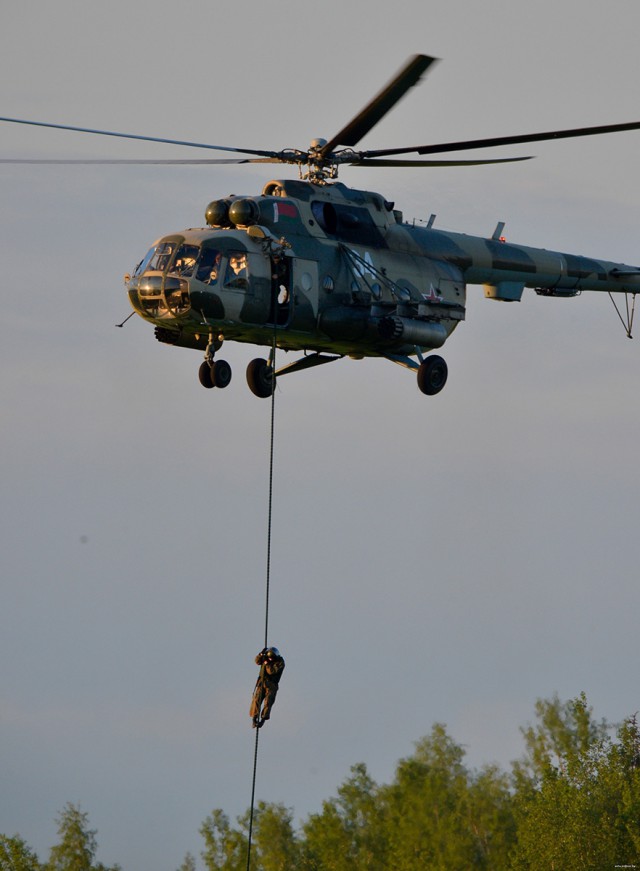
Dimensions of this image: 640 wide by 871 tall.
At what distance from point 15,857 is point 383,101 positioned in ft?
123

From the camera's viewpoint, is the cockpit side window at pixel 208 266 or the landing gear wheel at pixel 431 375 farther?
the landing gear wheel at pixel 431 375

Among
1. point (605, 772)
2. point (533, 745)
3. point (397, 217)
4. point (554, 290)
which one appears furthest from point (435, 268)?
point (533, 745)

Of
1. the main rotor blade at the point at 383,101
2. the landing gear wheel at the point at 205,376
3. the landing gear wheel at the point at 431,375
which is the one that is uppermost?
the main rotor blade at the point at 383,101

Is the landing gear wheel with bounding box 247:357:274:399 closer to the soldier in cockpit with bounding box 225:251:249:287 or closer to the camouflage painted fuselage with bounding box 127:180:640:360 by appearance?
the camouflage painted fuselage with bounding box 127:180:640:360

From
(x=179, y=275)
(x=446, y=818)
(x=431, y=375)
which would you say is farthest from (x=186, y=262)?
(x=446, y=818)

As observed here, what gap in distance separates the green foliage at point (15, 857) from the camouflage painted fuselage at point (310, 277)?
31.1 metres

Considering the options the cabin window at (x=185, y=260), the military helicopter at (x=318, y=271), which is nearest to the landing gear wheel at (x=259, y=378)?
the military helicopter at (x=318, y=271)

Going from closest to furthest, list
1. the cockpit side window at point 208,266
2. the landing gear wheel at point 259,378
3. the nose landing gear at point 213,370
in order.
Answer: the cockpit side window at point 208,266
the nose landing gear at point 213,370
the landing gear wheel at point 259,378

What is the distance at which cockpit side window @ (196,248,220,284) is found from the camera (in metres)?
34.4

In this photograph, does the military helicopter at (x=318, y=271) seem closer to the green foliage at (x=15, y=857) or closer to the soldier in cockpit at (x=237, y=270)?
the soldier in cockpit at (x=237, y=270)

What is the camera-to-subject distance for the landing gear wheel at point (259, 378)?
37.4 meters

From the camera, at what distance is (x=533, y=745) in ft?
213

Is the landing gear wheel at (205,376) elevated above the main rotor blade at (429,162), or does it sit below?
below

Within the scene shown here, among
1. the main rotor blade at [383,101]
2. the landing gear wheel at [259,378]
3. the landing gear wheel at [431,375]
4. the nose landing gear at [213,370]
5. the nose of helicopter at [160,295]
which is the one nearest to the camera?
the main rotor blade at [383,101]
